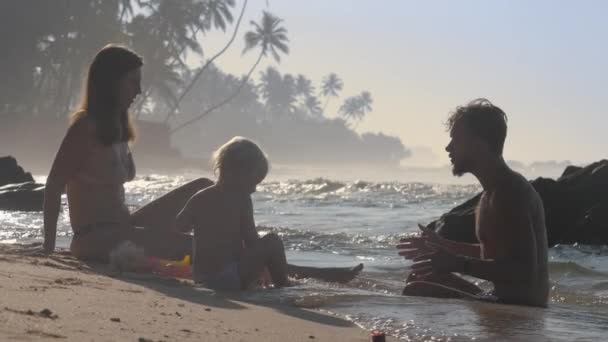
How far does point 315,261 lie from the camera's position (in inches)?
338

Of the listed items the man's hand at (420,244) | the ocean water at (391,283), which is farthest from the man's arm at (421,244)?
the ocean water at (391,283)

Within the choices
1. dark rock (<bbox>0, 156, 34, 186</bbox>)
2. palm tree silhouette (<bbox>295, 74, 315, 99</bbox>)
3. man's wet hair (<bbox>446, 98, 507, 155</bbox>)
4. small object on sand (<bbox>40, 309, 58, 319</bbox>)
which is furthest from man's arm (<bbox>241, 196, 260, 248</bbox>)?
palm tree silhouette (<bbox>295, 74, 315, 99</bbox>)

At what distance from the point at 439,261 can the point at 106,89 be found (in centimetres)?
227

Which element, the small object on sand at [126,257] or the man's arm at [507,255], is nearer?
the man's arm at [507,255]

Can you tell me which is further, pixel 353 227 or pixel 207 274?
pixel 353 227

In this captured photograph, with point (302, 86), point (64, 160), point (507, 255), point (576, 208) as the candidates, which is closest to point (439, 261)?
point (507, 255)

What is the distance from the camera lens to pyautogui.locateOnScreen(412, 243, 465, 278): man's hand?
15.2ft

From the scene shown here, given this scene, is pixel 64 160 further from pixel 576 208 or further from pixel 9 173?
pixel 9 173

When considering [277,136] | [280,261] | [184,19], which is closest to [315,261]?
[280,261]

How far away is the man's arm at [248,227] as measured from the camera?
532 cm

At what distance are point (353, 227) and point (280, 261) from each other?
8.52 m

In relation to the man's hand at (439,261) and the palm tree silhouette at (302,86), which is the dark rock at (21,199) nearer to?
the man's hand at (439,261)

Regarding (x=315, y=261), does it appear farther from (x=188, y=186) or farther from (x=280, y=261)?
(x=280, y=261)

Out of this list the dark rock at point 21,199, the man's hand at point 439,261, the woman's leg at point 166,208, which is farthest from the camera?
the dark rock at point 21,199
